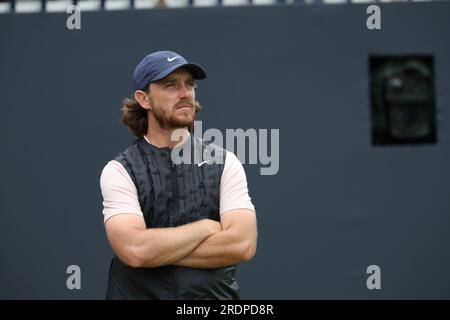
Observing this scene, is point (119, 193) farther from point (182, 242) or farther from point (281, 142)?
point (281, 142)

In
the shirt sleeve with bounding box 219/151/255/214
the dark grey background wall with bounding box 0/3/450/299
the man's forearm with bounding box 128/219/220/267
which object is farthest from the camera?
the dark grey background wall with bounding box 0/3/450/299

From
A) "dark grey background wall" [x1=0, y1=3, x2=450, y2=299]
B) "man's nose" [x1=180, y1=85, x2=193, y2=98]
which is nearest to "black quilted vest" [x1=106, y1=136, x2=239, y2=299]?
"man's nose" [x1=180, y1=85, x2=193, y2=98]

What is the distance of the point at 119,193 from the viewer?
2500mm

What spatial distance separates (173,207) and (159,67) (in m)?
0.55

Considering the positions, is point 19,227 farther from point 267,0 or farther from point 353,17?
point 353,17

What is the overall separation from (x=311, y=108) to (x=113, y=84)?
4.44 ft

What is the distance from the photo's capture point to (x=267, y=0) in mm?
4555

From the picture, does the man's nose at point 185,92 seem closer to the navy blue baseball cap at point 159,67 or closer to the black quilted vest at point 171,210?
the navy blue baseball cap at point 159,67

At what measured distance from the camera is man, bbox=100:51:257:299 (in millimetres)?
2473

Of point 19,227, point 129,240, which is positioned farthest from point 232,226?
point 19,227

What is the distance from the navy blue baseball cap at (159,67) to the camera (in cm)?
258

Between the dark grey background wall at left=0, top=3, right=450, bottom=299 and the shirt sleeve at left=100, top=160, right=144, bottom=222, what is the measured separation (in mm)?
1930

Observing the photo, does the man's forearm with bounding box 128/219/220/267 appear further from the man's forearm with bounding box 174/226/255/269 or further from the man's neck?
the man's neck
